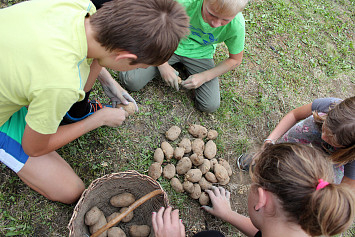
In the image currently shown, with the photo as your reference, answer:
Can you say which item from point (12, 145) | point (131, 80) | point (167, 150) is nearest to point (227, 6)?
point (131, 80)

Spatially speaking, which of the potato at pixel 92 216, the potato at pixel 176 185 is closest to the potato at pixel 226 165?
the potato at pixel 176 185

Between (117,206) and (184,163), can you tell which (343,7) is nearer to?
(184,163)

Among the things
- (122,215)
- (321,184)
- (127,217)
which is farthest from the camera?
(127,217)

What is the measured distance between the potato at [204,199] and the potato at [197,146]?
1.29ft

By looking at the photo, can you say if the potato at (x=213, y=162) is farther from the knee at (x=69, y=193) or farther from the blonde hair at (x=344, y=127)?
the knee at (x=69, y=193)

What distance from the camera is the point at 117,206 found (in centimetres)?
214

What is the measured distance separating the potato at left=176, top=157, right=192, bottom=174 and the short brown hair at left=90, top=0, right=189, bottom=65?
1.18m

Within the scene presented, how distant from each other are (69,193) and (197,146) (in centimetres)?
117

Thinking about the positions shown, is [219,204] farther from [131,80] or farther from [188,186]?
[131,80]

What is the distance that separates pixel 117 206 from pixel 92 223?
26 cm

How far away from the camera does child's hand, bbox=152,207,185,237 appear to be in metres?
1.68

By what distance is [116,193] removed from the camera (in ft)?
7.16

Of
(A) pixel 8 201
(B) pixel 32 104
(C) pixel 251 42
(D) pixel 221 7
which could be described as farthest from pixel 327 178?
(C) pixel 251 42

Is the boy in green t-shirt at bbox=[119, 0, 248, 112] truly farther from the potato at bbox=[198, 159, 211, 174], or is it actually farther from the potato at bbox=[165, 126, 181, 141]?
the potato at bbox=[198, 159, 211, 174]
